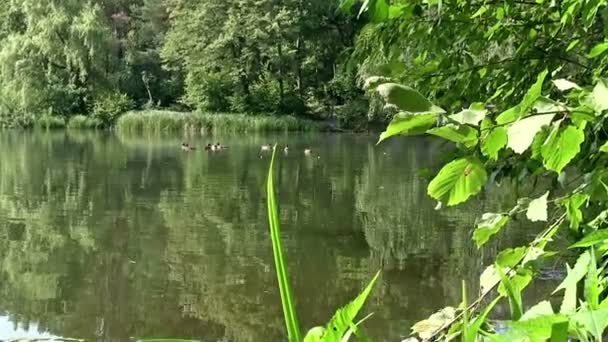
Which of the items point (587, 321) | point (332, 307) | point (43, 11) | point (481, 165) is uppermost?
point (43, 11)

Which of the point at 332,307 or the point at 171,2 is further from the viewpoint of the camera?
the point at 171,2

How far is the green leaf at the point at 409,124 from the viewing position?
1014 millimetres

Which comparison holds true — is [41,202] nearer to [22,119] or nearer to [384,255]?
[384,255]

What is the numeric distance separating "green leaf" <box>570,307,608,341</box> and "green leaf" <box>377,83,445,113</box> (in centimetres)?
34

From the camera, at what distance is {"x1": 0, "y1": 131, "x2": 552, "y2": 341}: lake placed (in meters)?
6.20

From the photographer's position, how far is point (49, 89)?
109ft

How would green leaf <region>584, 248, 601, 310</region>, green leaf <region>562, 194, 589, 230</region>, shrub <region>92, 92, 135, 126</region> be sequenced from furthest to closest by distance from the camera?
shrub <region>92, 92, 135, 126</region>
green leaf <region>562, 194, 589, 230</region>
green leaf <region>584, 248, 601, 310</region>

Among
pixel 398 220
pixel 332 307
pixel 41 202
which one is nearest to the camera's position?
pixel 332 307

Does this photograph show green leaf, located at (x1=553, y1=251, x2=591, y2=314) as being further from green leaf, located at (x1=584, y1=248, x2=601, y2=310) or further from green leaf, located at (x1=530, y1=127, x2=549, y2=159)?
green leaf, located at (x1=530, y1=127, x2=549, y2=159)

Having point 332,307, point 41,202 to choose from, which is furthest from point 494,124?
point 41,202

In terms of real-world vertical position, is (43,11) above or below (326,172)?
above

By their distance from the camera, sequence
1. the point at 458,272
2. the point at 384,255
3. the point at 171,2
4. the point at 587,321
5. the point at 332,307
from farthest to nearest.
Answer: the point at 171,2 < the point at 384,255 < the point at 458,272 < the point at 332,307 < the point at 587,321

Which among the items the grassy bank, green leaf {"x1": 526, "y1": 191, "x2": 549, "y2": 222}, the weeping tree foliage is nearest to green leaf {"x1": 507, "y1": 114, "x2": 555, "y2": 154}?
the weeping tree foliage

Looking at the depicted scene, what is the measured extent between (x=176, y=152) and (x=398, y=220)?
507 inches
